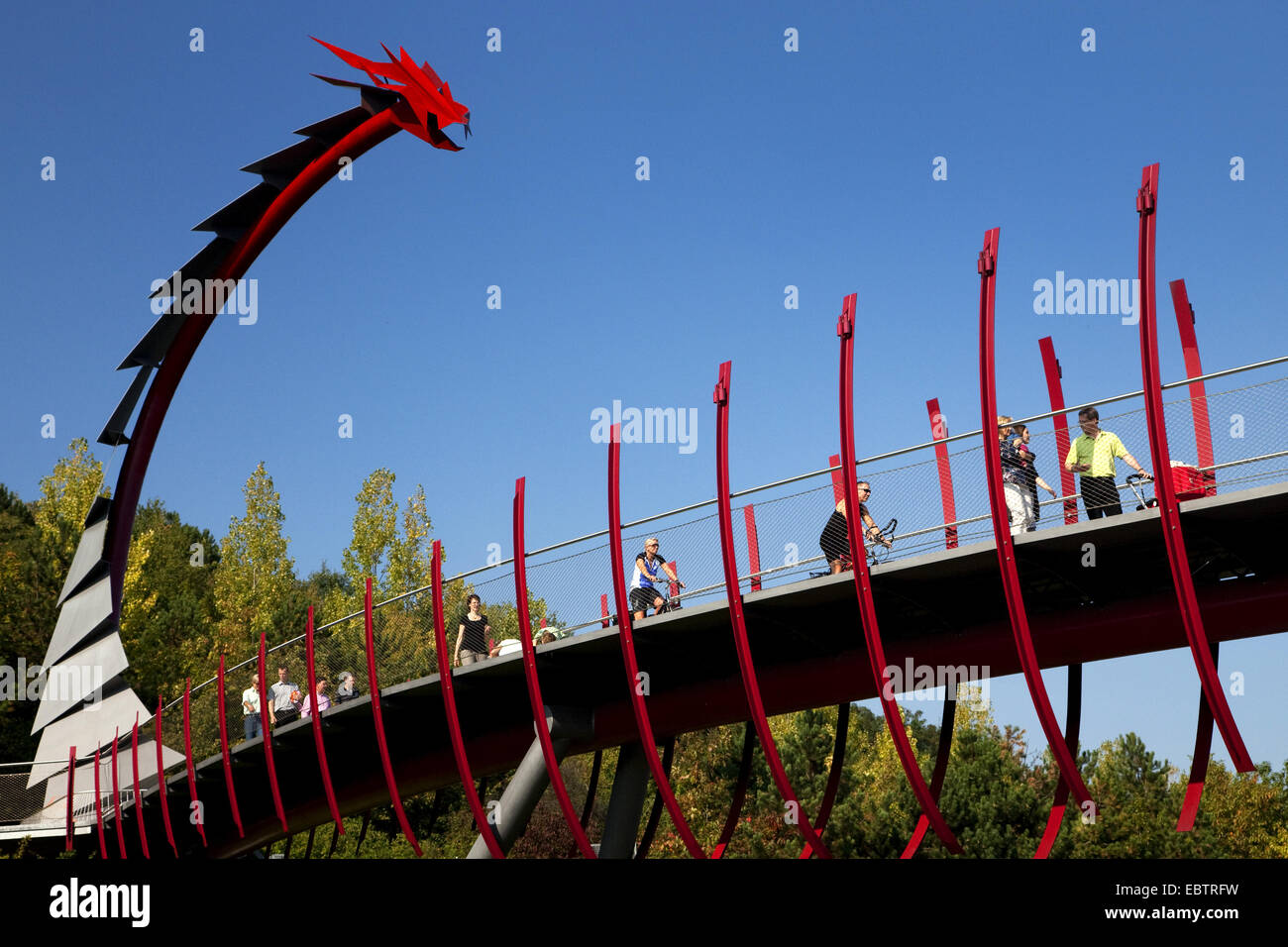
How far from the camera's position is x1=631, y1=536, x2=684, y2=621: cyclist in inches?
592

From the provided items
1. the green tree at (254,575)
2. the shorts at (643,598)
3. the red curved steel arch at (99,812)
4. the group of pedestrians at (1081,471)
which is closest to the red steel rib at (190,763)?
the red curved steel arch at (99,812)

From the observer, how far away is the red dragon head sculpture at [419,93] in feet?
86.7

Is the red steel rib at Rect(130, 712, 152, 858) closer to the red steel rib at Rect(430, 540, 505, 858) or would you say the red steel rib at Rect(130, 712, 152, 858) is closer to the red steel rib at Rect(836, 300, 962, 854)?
the red steel rib at Rect(430, 540, 505, 858)

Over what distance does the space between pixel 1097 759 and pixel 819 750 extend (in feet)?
48.8

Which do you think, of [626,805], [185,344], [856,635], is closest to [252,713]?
[626,805]

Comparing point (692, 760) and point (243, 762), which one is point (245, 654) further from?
point (243, 762)

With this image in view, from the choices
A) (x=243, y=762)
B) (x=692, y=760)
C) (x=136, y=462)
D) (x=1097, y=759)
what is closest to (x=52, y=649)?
(x=136, y=462)

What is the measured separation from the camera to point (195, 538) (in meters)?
91.5

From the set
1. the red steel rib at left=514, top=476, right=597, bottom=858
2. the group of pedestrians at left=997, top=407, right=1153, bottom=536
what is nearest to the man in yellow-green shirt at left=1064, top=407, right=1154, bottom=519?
the group of pedestrians at left=997, top=407, right=1153, bottom=536

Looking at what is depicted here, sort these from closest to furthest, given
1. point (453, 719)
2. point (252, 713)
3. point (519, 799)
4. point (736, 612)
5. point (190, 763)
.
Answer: point (736, 612) < point (453, 719) < point (519, 799) < point (252, 713) < point (190, 763)

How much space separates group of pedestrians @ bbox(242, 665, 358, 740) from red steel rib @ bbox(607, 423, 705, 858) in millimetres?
6813

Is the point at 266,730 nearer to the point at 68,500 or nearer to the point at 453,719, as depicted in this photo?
the point at 453,719

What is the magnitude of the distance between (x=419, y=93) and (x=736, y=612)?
57.1 feet

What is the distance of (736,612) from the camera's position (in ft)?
43.2
